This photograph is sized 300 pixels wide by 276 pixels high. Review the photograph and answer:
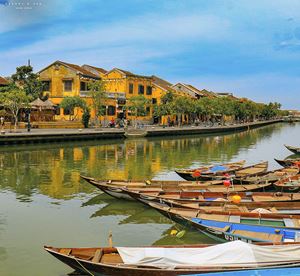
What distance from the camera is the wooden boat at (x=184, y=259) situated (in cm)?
833

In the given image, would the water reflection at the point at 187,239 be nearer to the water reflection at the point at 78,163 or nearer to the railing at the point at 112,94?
the water reflection at the point at 78,163

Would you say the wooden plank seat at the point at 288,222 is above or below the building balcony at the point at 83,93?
below

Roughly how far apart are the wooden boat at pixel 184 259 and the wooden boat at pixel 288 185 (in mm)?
9248

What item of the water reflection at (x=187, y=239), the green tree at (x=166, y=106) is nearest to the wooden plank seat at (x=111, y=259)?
the water reflection at (x=187, y=239)

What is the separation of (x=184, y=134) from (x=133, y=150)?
24207 millimetres

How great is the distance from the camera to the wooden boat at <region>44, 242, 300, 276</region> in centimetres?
833

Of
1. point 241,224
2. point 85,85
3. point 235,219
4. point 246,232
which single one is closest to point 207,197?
point 235,219

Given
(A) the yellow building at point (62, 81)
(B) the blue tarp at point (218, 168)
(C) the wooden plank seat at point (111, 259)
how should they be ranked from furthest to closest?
(A) the yellow building at point (62, 81) < (B) the blue tarp at point (218, 168) < (C) the wooden plank seat at point (111, 259)

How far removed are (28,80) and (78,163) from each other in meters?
33.9

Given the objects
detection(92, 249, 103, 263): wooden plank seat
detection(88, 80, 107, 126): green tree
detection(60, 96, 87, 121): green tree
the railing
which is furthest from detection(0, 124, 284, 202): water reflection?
the railing

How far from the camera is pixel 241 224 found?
1145 cm

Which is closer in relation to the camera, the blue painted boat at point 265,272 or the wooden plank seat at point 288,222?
the blue painted boat at point 265,272

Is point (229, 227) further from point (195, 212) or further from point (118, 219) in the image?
point (118, 219)

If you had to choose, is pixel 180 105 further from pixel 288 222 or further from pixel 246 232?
pixel 246 232
